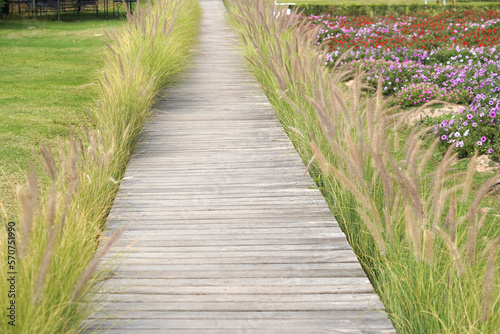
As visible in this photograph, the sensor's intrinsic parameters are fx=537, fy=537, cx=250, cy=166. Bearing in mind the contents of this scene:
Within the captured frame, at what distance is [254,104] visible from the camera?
5465 mm

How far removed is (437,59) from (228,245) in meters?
6.46

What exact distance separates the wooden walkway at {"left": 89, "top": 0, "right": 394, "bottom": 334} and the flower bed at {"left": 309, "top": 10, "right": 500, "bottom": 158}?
4.76 feet

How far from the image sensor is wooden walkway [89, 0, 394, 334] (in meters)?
2.08

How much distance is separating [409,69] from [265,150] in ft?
13.3

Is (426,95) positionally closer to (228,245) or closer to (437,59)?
(437,59)

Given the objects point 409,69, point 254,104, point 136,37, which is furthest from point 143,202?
point 409,69

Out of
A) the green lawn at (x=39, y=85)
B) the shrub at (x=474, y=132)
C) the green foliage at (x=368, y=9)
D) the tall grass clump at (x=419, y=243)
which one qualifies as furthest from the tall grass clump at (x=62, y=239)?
the green foliage at (x=368, y=9)

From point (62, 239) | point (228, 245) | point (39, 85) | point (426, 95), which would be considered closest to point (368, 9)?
point (426, 95)

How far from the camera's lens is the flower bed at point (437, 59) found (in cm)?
527

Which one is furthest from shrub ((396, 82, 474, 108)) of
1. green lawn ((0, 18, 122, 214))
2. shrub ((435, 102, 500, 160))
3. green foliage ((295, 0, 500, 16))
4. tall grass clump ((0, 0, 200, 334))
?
green foliage ((295, 0, 500, 16))

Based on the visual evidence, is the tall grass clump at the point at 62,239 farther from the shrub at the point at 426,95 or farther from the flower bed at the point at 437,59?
the shrub at the point at 426,95

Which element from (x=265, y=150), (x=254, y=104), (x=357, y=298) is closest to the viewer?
(x=357, y=298)

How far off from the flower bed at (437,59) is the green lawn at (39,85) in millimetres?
2805

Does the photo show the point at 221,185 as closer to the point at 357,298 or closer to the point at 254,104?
the point at 357,298
